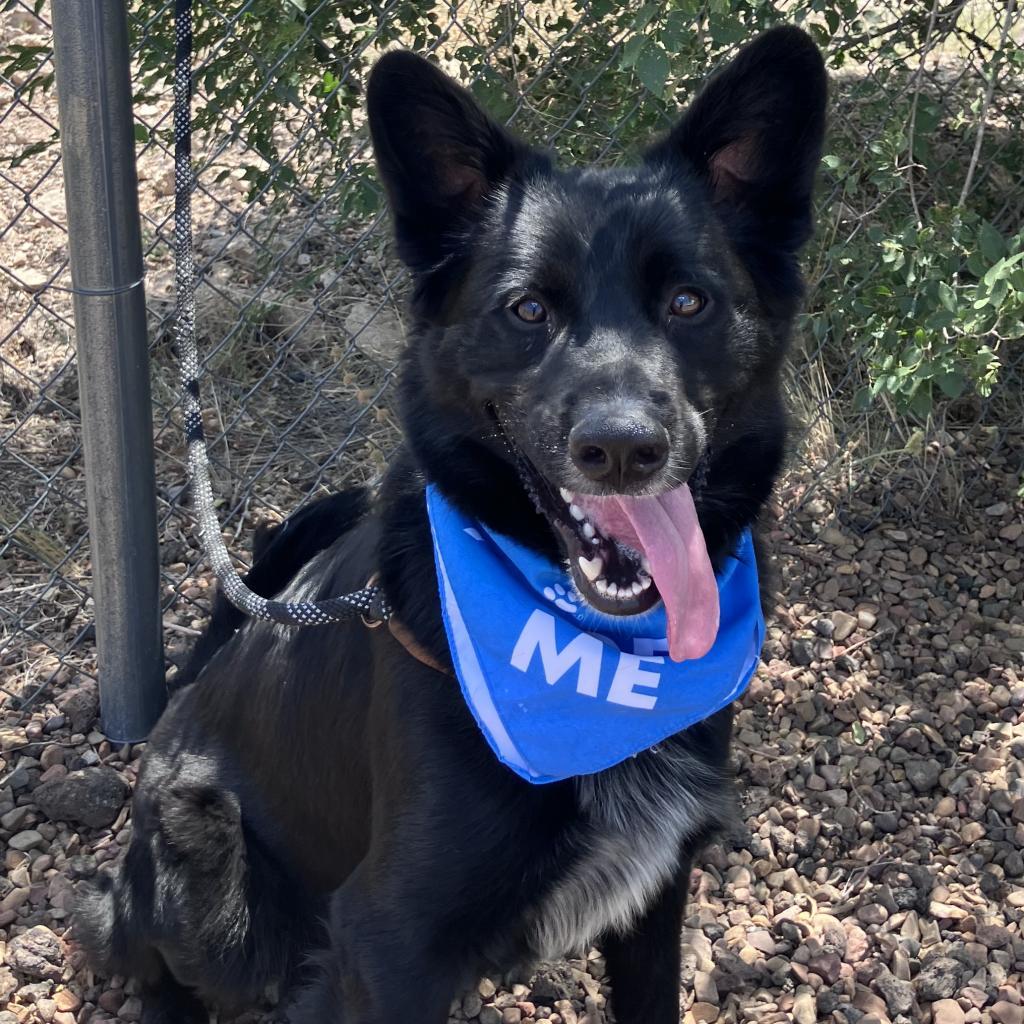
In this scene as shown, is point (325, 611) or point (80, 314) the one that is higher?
point (80, 314)

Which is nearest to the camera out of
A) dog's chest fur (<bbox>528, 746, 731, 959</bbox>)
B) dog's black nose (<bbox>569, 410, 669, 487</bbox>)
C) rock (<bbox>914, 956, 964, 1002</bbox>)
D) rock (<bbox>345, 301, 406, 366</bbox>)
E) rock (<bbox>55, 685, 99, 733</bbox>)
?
dog's black nose (<bbox>569, 410, 669, 487</bbox>)

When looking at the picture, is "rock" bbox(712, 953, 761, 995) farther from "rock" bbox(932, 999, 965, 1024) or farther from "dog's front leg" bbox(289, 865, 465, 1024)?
"dog's front leg" bbox(289, 865, 465, 1024)

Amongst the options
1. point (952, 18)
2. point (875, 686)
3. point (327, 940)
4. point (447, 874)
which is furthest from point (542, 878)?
point (952, 18)

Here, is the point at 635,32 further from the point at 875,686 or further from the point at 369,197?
the point at 875,686

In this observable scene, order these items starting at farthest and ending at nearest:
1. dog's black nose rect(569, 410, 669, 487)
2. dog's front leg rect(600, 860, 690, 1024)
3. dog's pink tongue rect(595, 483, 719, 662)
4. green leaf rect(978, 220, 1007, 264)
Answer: green leaf rect(978, 220, 1007, 264), dog's front leg rect(600, 860, 690, 1024), dog's pink tongue rect(595, 483, 719, 662), dog's black nose rect(569, 410, 669, 487)

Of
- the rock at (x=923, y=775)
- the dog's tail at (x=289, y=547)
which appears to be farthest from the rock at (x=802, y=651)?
the dog's tail at (x=289, y=547)

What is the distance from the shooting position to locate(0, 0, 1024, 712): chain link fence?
306 cm

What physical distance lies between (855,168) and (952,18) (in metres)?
0.46

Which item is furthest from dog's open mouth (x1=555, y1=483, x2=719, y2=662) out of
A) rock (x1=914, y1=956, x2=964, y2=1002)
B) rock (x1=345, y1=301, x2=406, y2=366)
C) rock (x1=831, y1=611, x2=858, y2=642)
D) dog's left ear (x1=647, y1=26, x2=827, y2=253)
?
rock (x1=345, y1=301, x2=406, y2=366)

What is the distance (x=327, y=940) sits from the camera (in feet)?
7.86

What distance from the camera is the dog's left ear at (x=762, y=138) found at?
2082mm

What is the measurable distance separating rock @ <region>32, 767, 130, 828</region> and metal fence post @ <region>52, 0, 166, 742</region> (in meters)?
0.17

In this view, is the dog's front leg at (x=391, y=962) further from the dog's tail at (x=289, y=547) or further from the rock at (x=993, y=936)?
the rock at (x=993, y=936)

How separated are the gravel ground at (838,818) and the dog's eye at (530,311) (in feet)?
3.30
